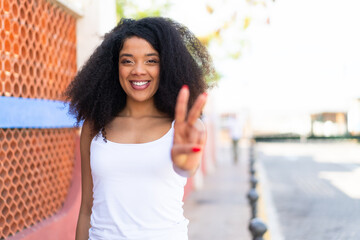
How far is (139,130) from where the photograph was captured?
1858mm

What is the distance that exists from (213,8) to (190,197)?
6483 mm

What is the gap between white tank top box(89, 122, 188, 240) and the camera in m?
1.71

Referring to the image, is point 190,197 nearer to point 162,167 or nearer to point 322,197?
point 322,197

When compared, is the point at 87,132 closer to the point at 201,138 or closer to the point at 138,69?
the point at 138,69

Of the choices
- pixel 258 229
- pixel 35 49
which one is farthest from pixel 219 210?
pixel 35 49

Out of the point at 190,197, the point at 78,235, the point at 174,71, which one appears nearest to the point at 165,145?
the point at 174,71

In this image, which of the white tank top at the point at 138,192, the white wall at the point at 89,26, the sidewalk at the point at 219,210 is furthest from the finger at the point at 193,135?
the sidewalk at the point at 219,210

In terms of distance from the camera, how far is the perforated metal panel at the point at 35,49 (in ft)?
8.70

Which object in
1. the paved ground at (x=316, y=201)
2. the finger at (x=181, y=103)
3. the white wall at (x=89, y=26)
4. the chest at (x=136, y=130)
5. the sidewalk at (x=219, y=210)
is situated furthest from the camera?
the paved ground at (x=316, y=201)

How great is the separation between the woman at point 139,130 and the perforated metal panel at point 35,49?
28.1 inches

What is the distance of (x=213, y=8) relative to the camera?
11.8 ft

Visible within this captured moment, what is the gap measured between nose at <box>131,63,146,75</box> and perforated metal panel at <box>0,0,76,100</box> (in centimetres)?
111

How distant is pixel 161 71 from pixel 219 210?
645 cm

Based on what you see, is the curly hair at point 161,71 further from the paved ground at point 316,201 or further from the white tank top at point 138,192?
the paved ground at point 316,201
